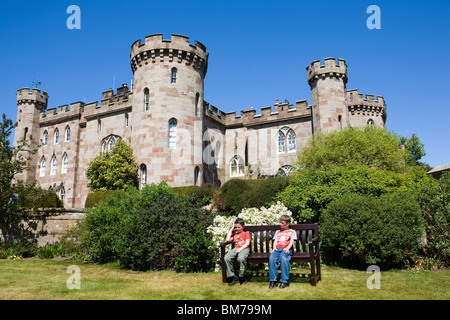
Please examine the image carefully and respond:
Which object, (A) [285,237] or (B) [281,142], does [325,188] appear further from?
(B) [281,142]

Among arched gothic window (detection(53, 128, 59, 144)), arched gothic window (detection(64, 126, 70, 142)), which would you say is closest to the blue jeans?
arched gothic window (detection(64, 126, 70, 142))

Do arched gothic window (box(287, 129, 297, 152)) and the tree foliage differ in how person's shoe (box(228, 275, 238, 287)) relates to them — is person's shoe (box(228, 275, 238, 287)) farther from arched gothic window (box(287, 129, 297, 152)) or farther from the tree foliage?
arched gothic window (box(287, 129, 297, 152))

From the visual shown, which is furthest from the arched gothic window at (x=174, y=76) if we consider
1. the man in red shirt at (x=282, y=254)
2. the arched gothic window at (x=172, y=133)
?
the man in red shirt at (x=282, y=254)

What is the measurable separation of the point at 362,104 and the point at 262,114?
8.50 meters

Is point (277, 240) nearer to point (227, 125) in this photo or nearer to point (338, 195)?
point (338, 195)

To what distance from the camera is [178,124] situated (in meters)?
23.0

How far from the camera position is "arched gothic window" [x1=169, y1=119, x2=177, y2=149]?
22.8 metres

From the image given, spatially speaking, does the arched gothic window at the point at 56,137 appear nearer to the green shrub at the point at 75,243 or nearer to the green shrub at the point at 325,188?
the green shrub at the point at 75,243

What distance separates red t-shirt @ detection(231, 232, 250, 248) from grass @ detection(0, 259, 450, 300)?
817mm

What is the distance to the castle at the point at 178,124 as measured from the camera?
22.9 m
